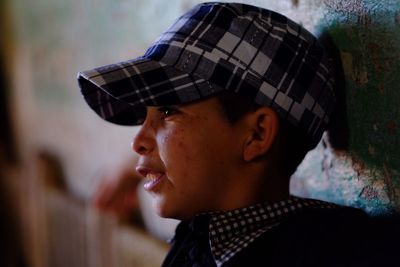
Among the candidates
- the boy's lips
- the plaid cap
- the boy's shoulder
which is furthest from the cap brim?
the boy's shoulder

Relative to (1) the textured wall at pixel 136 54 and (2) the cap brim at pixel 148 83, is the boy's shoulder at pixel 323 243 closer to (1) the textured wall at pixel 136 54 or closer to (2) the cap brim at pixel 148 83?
(1) the textured wall at pixel 136 54

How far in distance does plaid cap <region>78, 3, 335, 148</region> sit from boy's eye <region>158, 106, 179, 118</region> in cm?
3

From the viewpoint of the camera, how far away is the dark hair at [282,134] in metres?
0.92

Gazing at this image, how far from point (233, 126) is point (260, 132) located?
0.15 feet

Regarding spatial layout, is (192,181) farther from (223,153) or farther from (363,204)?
(363,204)

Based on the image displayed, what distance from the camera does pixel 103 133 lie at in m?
2.21

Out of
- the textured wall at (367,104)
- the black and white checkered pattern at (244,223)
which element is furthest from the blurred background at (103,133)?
the black and white checkered pattern at (244,223)

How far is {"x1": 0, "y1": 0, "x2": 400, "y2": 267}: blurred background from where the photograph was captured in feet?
3.07

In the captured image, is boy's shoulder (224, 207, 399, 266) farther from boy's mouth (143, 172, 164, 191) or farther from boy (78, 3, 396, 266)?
boy's mouth (143, 172, 164, 191)

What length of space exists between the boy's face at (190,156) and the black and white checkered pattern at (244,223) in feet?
0.13

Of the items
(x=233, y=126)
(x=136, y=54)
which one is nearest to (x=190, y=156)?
(x=233, y=126)

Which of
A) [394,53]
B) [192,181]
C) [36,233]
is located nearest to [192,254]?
[192,181]

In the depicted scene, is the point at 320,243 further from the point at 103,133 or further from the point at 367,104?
the point at 103,133

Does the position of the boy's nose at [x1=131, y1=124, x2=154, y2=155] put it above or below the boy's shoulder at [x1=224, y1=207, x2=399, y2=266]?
above
